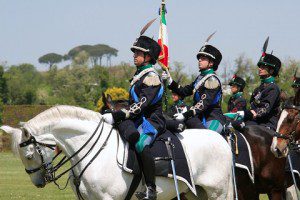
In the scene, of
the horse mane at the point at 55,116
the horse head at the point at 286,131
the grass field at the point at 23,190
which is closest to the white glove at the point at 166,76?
the horse head at the point at 286,131

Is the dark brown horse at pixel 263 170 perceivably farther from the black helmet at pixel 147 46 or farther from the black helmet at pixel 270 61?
the black helmet at pixel 147 46

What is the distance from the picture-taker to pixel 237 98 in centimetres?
1565

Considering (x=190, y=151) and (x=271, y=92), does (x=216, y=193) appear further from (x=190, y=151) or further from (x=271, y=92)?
(x=271, y=92)

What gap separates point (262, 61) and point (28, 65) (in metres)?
162

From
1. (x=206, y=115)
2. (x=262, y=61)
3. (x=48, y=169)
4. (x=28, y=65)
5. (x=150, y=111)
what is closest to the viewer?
(x=48, y=169)

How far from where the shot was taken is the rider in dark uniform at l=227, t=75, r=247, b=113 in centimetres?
1534

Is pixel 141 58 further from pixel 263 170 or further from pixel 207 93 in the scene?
pixel 263 170

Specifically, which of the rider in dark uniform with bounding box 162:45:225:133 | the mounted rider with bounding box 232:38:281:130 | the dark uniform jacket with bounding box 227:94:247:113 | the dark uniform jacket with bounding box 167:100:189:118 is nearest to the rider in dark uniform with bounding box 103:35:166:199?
the rider in dark uniform with bounding box 162:45:225:133

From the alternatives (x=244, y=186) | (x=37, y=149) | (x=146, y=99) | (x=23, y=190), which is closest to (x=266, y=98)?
(x=244, y=186)

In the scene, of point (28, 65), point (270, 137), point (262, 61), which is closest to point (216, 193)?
point (270, 137)

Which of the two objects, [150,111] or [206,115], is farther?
[206,115]

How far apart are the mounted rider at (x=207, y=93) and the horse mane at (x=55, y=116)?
238 centimetres

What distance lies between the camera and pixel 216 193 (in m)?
10.5

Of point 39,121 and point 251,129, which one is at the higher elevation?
Result: point 39,121
